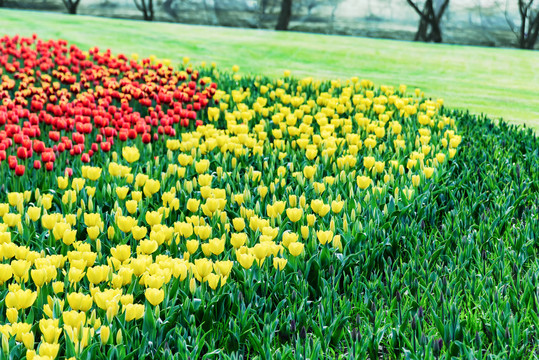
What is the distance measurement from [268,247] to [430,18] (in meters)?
15.6

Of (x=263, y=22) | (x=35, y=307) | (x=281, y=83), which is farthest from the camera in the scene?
(x=263, y=22)

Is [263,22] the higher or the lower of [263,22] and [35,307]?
the higher

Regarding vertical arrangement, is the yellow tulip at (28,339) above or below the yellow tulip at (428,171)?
below

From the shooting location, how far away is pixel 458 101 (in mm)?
9820

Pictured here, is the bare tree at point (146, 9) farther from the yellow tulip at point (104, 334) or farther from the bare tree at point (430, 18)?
the yellow tulip at point (104, 334)

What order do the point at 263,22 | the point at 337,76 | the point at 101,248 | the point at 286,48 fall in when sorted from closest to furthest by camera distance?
the point at 101,248, the point at 337,76, the point at 286,48, the point at 263,22

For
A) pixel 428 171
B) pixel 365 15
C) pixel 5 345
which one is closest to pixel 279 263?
pixel 5 345

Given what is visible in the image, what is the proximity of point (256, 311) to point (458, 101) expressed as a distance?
25.1 ft

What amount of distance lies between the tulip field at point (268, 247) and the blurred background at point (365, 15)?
1190 cm

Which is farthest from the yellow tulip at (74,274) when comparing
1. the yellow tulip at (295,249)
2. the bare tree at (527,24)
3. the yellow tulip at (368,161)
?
the bare tree at (527,24)

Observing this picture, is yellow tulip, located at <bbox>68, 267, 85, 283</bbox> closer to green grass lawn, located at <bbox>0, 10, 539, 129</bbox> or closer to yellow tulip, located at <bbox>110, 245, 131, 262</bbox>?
yellow tulip, located at <bbox>110, 245, 131, 262</bbox>

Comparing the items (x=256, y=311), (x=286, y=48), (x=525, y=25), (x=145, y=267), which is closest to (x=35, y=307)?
(x=145, y=267)

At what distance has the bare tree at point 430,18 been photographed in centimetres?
1744

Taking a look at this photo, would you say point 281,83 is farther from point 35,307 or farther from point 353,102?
point 35,307
